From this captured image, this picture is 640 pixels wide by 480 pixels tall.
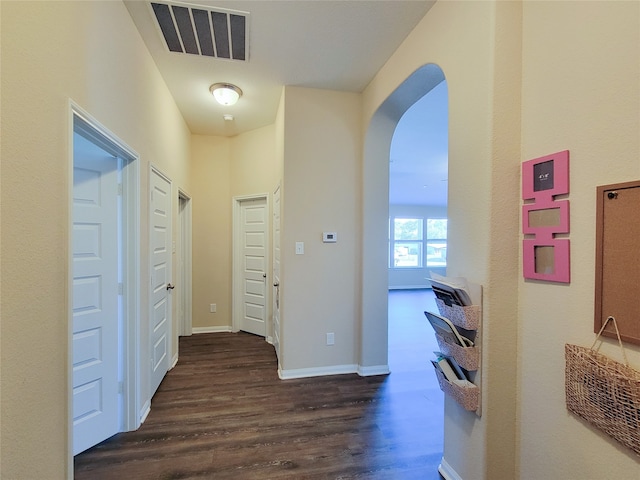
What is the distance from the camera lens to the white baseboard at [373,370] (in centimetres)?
301

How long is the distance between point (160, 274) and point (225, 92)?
1.92 m

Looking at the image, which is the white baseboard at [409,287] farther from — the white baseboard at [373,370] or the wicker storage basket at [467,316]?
the wicker storage basket at [467,316]

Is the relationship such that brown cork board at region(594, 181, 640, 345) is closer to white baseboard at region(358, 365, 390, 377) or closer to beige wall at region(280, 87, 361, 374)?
beige wall at region(280, 87, 361, 374)

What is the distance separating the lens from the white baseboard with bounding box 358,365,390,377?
9.87ft

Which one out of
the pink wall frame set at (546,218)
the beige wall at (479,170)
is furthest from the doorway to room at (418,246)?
the pink wall frame set at (546,218)

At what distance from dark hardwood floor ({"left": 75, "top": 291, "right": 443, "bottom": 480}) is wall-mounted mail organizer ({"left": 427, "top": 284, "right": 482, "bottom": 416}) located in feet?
2.26

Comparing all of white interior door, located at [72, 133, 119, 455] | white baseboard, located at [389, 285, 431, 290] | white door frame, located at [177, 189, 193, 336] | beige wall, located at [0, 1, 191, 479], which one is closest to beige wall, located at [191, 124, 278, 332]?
white door frame, located at [177, 189, 193, 336]

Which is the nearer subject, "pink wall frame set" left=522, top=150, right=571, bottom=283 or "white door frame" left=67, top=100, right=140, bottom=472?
"pink wall frame set" left=522, top=150, right=571, bottom=283

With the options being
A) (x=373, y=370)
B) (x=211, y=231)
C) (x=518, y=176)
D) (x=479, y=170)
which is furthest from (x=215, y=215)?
(x=518, y=176)

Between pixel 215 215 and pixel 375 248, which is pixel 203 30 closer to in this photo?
pixel 375 248

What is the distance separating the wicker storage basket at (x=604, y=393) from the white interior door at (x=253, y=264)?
3.47 m

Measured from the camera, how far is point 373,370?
3.03m

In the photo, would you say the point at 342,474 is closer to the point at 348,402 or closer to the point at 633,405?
the point at 348,402

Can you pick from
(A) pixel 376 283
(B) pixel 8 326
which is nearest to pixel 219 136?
(A) pixel 376 283
